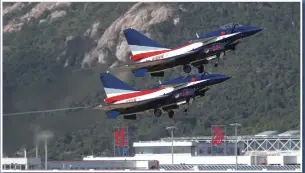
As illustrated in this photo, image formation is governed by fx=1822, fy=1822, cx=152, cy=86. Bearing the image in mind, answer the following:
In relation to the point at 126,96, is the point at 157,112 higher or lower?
lower

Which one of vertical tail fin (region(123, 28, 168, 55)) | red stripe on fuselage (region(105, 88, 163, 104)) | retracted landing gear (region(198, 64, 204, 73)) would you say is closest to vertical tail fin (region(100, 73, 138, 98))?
red stripe on fuselage (region(105, 88, 163, 104))

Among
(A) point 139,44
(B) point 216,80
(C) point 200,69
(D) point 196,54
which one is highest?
(A) point 139,44

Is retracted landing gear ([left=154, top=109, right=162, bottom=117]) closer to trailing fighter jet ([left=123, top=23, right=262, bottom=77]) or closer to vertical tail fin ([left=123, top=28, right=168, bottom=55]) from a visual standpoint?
trailing fighter jet ([left=123, top=23, right=262, bottom=77])

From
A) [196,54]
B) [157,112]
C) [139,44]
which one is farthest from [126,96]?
[196,54]

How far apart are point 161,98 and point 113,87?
5.74m

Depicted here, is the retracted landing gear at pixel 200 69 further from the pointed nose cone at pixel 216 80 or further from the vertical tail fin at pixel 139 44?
the vertical tail fin at pixel 139 44

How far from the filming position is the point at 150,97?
12888 centimetres

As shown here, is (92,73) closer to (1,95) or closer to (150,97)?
(1,95)

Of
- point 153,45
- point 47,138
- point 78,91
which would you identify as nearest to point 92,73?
point 78,91

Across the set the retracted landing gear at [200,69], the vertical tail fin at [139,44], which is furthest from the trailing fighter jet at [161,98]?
the vertical tail fin at [139,44]

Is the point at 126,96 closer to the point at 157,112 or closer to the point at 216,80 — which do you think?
the point at 157,112

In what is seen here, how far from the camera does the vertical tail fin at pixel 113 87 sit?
131750mm

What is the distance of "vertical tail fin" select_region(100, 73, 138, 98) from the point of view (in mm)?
131750

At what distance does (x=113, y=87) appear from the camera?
133 m
